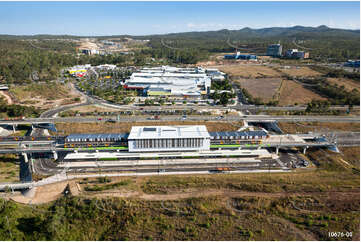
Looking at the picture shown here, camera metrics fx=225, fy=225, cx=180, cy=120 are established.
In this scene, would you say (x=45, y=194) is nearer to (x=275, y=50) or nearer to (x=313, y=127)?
(x=313, y=127)

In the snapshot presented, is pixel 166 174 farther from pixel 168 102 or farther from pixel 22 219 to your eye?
pixel 168 102

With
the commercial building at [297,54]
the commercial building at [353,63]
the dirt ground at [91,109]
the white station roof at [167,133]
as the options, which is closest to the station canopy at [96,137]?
the white station roof at [167,133]

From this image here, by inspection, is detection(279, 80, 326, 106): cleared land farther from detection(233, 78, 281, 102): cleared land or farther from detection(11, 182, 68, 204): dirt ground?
detection(11, 182, 68, 204): dirt ground

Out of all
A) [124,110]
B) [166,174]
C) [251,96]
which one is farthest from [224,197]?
[251,96]

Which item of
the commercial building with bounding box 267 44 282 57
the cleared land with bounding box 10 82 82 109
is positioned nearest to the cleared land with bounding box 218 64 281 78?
the commercial building with bounding box 267 44 282 57

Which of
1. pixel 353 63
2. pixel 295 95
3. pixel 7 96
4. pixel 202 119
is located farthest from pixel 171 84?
pixel 353 63

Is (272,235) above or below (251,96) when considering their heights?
below
